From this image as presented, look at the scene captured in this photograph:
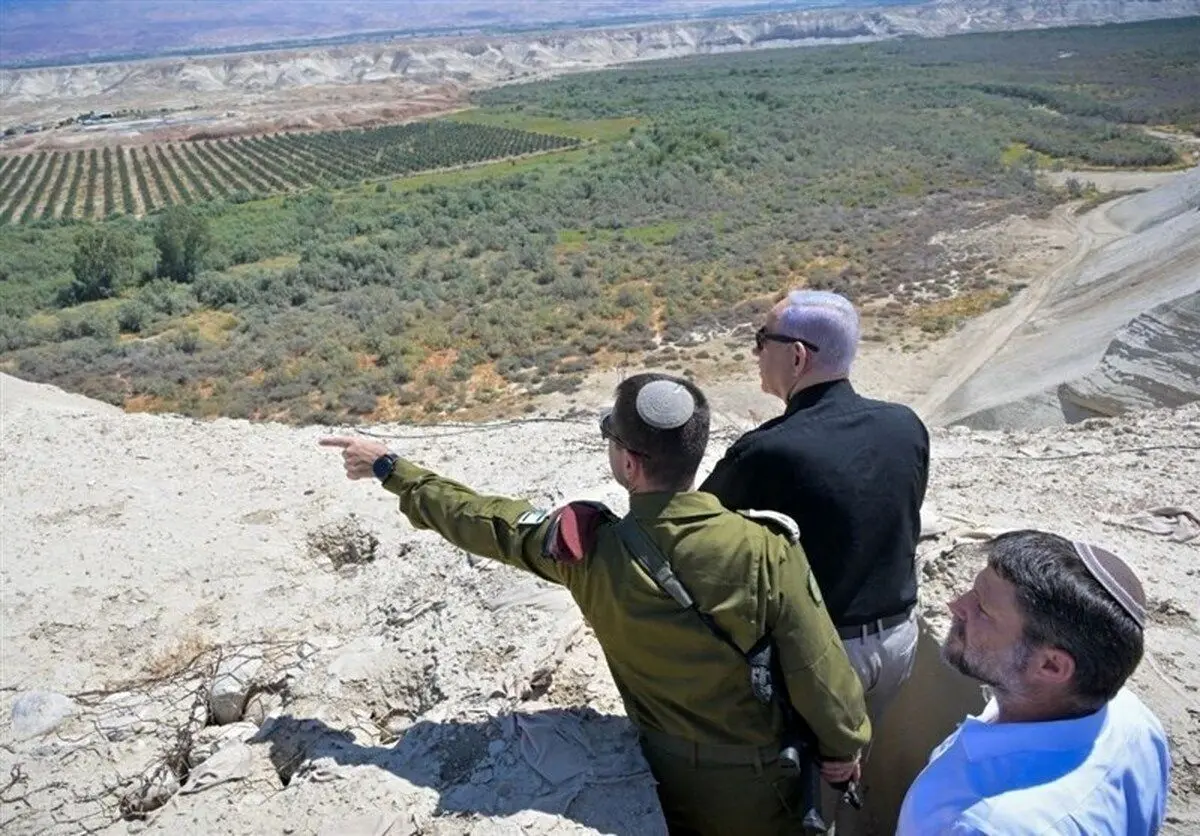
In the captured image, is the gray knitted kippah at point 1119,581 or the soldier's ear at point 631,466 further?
the soldier's ear at point 631,466

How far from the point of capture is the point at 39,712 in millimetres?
4867

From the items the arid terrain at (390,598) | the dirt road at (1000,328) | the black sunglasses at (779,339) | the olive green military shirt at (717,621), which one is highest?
the black sunglasses at (779,339)

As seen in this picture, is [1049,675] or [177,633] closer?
[1049,675]

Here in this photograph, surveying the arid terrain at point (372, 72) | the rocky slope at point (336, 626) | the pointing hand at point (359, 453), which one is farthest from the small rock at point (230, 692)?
the arid terrain at point (372, 72)

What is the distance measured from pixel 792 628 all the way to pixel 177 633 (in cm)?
521

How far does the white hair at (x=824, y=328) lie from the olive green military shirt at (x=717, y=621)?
720mm

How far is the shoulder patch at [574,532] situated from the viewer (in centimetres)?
259

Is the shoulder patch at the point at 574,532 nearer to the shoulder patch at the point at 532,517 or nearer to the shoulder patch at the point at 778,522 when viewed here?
A: the shoulder patch at the point at 532,517

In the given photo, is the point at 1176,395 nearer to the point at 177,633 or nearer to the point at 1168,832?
the point at 1168,832

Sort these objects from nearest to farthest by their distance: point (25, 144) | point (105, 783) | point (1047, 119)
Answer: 1. point (105, 783)
2. point (1047, 119)
3. point (25, 144)

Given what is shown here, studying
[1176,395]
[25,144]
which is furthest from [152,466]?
[25,144]

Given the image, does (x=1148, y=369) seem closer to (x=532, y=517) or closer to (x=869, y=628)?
(x=869, y=628)

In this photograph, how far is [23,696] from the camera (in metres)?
5.00

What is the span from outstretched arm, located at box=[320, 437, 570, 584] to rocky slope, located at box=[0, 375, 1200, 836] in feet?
3.27
